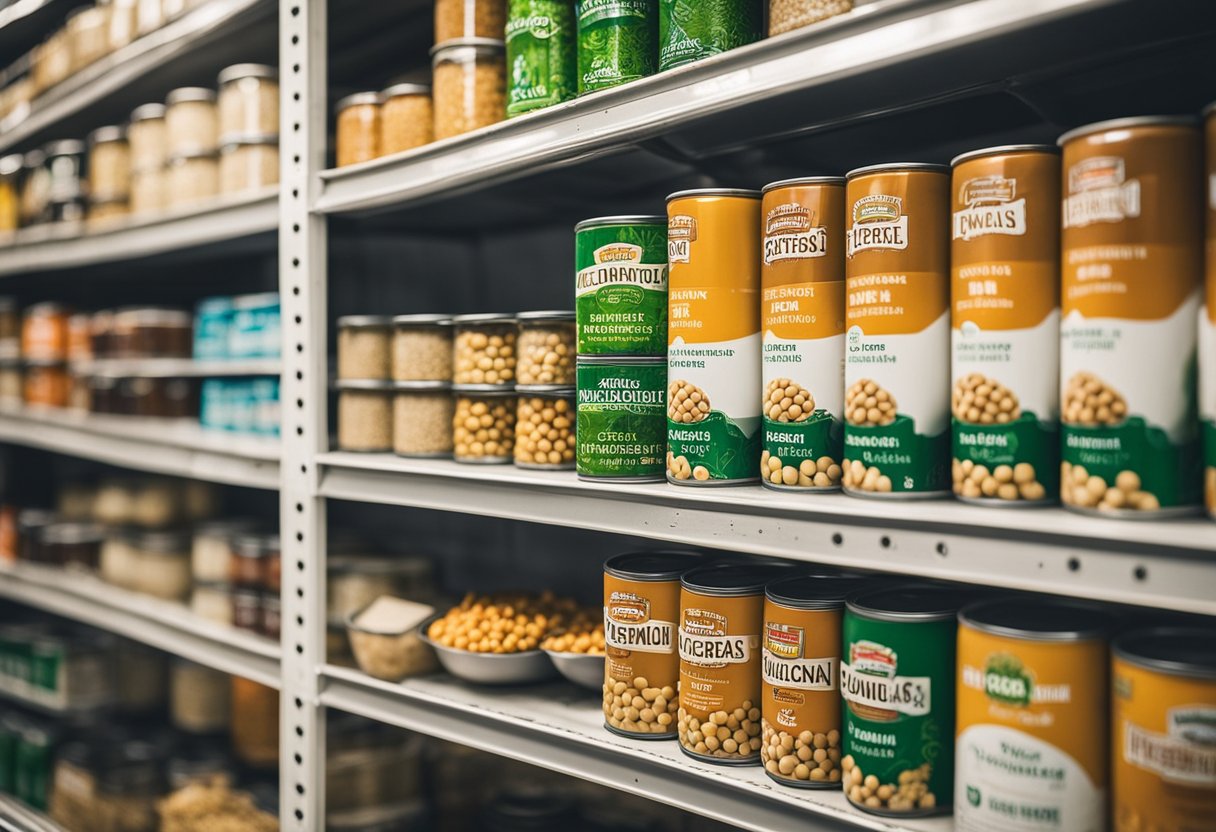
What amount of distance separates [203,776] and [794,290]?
71.0 inches

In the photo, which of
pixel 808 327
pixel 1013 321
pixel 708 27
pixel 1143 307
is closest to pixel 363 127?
pixel 708 27

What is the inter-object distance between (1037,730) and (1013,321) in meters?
0.39

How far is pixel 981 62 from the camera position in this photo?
1.01 metres

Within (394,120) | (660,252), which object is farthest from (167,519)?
(660,252)

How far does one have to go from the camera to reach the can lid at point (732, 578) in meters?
1.18

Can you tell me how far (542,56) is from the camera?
1.36 m

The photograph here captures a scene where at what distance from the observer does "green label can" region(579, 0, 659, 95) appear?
49.0 inches

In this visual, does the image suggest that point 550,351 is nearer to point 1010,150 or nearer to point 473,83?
point 473,83

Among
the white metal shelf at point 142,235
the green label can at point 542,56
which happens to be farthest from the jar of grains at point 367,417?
the green label can at point 542,56

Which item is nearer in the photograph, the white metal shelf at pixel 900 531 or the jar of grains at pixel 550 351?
the white metal shelf at pixel 900 531

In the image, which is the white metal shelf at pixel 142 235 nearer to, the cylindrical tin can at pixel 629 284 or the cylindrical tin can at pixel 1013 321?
the cylindrical tin can at pixel 629 284

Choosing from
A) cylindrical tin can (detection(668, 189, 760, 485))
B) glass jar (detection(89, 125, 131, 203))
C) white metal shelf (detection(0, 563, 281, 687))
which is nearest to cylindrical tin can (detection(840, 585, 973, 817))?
cylindrical tin can (detection(668, 189, 760, 485))

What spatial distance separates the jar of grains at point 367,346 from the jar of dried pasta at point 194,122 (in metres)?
0.68

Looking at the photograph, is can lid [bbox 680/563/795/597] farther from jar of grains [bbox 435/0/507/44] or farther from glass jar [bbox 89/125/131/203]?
glass jar [bbox 89/125/131/203]
